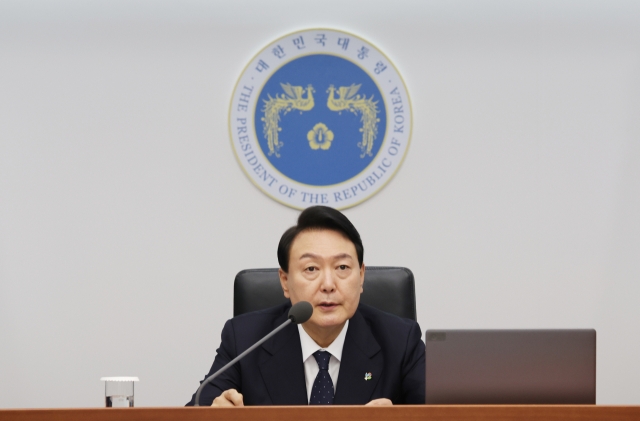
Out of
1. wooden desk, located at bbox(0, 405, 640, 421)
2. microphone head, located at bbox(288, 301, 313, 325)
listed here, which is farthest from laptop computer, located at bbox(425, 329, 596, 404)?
microphone head, located at bbox(288, 301, 313, 325)

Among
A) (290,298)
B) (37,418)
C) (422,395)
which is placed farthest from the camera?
(290,298)

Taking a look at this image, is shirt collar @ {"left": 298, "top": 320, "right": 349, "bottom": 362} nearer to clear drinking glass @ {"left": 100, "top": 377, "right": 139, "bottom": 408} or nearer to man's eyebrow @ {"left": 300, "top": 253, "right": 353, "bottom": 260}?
man's eyebrow @ {"left": 300, "top": 253, "right": 353, "bottom": 260}

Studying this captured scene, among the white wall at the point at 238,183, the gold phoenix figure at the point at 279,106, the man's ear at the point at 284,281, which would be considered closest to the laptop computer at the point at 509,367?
the man's ear at the point at 284,281

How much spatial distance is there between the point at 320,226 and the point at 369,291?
0.34m

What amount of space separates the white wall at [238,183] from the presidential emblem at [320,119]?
0.23ft

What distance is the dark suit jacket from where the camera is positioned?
7.41 ft

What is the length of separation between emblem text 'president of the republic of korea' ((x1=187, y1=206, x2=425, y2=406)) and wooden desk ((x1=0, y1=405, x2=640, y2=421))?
2.83ft

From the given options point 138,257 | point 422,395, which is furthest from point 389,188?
point 422,395

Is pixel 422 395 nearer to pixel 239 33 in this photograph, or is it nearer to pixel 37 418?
pixel 37 418

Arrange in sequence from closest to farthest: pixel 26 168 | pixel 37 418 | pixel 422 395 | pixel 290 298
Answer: pixel 37 418
pixel 422 395
pixel 290 298
pixel 26 168

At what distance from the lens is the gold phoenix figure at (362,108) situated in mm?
3730

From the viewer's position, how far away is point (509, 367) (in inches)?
61.2

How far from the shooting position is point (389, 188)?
3.74 meters

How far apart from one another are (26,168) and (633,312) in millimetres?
3135
